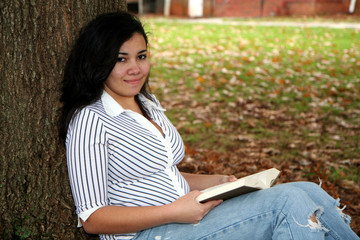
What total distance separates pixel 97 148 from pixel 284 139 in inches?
131

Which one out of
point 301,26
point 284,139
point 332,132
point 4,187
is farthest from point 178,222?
point 301,26

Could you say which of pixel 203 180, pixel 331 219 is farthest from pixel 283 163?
pixel 331 219

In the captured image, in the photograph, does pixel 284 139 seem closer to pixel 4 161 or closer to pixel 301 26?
pixel 4 161

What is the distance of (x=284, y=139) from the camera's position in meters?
4.92

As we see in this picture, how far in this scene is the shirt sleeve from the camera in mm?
1919

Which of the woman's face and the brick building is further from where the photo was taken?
the brick building

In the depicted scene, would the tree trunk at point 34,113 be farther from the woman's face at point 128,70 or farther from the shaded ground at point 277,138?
the shaded ground at point 277,138

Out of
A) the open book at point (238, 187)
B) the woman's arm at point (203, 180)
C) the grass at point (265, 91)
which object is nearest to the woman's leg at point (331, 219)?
the open book at point (238, 187)

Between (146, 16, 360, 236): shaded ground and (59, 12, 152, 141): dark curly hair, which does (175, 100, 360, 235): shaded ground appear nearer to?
(146, 16, 360, 236): shaded ground

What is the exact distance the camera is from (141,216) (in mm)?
1969

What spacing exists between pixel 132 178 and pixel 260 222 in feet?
1.99

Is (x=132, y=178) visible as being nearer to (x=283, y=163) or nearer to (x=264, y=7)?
(x=283, y=163)

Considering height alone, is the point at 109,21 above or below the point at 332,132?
above

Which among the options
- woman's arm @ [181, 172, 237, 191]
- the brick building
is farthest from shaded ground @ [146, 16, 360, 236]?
Answer: the brick building
